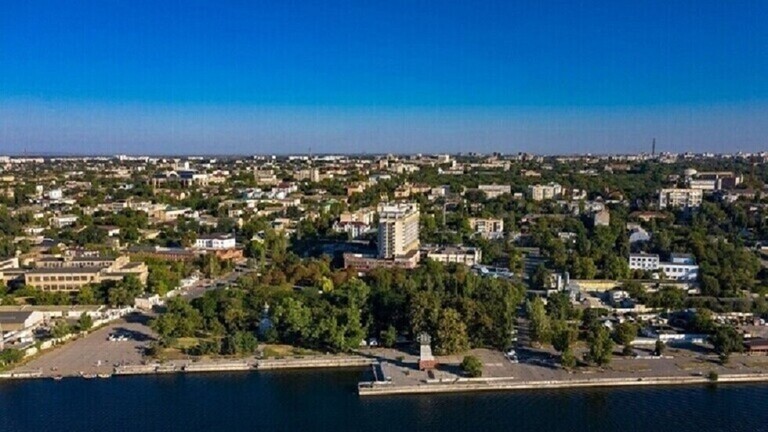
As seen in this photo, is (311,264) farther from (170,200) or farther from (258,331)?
(170,200)

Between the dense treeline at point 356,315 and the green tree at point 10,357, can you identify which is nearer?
the green tree at point 10,357

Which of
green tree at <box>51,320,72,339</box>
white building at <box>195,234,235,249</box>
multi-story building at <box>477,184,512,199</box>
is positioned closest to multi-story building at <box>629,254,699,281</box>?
white building at <box>195,234,235,249</box>

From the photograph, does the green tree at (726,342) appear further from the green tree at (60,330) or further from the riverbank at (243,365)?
the green tree at (60,330)

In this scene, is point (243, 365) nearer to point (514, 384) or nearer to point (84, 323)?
point (84, 323)

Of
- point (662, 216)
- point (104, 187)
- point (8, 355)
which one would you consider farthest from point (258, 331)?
point (104, 187)

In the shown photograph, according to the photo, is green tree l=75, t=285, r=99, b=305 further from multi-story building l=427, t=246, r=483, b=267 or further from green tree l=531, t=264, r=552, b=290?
green tree l=531, t=264, r=552, b=290

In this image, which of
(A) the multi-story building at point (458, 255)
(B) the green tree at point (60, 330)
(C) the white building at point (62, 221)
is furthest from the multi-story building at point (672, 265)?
(C) the white building at point (62, 221)
